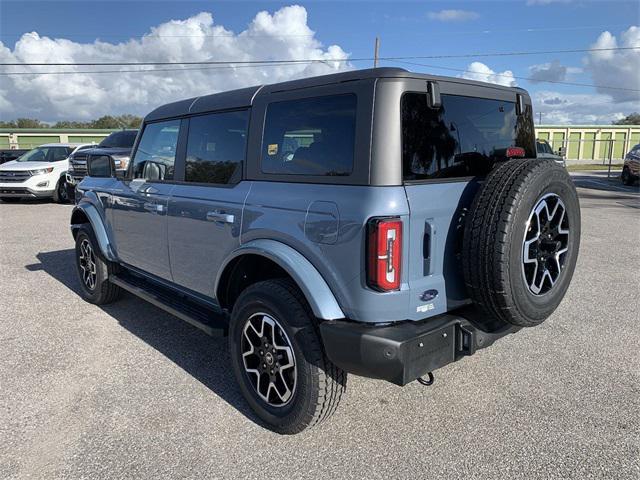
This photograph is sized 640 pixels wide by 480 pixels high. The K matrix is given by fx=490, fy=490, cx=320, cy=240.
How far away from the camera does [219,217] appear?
318 centimetres

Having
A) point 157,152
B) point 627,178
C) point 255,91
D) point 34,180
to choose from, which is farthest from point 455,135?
point 627,178

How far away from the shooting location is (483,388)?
3.33m

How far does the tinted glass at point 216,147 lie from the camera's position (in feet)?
10.5

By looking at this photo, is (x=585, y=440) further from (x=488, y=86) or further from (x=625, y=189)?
(x=625, y=189)

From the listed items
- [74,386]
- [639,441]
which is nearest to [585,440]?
[639,441]

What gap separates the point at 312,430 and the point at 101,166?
10.9ft

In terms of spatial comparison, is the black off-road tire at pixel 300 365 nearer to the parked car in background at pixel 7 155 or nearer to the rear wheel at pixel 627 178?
the parked car in background at pixel 7 155

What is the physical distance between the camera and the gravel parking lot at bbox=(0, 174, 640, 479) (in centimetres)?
256

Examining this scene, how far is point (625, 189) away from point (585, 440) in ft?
62.9

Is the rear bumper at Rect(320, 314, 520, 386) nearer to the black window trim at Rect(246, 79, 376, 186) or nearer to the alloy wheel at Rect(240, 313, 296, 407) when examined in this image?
the alloy wheel at Rect(240, 313, 296, 407)

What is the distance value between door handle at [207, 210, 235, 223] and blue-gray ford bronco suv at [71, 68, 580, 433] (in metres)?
0.01

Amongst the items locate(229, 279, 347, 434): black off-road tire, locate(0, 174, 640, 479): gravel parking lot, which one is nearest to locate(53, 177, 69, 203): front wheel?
locate(0, 174, 640, 479): gravel parking lot

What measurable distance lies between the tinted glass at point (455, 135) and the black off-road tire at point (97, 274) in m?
3.56

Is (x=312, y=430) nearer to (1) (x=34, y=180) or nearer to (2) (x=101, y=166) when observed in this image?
(2) (x=101, y=166)
